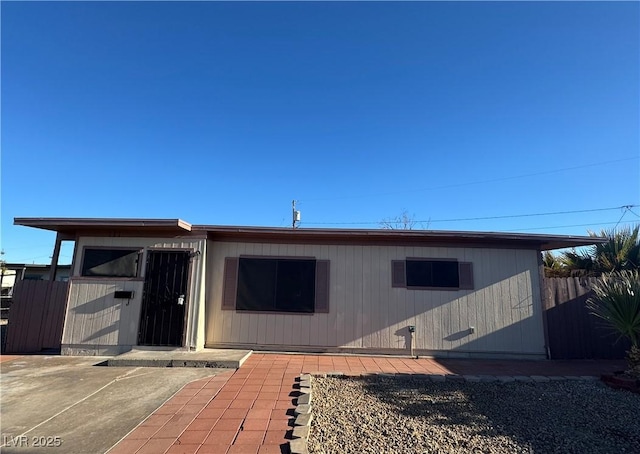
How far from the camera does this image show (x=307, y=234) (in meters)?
7.02

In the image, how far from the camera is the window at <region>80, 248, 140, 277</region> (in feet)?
22.3

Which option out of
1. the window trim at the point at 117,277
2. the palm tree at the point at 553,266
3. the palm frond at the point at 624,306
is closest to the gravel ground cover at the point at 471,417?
the palm frond at the point at 624,306

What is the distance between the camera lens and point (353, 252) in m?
7.18

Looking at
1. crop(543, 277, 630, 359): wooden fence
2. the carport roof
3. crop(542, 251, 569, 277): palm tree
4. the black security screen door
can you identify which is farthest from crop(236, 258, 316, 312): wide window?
crop(542, 251, 569, 277): palm tree

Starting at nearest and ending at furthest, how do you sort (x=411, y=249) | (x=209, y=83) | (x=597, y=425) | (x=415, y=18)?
1. (x=597, y=425)
2. (x=415, y=18)
3. (x=411, y=249)
4. (x=209, y=83)

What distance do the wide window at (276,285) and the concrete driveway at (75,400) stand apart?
70.4 inches

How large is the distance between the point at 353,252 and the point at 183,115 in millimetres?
5869

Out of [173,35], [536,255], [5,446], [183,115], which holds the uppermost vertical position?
[173,35]

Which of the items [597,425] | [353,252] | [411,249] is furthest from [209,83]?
[597,425]

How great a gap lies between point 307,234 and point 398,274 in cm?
209

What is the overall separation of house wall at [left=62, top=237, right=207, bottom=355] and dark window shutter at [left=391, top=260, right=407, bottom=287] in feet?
12.8

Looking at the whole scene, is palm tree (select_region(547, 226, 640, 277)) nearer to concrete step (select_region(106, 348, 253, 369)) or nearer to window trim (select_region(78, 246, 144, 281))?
concrete step (select_region(106, 348, 253, 369))

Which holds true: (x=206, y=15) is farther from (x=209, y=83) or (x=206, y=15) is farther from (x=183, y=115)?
(x=183, y=115)

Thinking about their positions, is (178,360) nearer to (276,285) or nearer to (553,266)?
(276,285)
